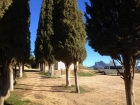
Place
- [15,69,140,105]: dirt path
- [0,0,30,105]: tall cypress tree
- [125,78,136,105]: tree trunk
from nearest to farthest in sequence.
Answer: [125,78,136,105]: tree trunk
[0,0,30,105]: tall cypress tree
[15,69,140,105]: dirt path

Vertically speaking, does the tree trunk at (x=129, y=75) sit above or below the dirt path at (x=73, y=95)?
above

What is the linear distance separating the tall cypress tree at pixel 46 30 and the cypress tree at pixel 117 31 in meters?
25.5

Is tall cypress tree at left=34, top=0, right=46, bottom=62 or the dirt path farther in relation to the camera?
tall cypress tree at left=34, top=0, right=46, bottom=62

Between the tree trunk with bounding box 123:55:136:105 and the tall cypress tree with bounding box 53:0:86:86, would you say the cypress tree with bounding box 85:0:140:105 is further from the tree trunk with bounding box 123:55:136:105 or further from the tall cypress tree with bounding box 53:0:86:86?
the tall cypress tree with bounding box 53:0:86:86

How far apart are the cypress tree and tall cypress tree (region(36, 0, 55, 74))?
25453 mm

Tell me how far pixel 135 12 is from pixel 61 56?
11871mm

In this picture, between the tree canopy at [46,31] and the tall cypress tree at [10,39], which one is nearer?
the tall cypress tree at [10,39]

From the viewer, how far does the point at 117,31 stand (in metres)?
7.30

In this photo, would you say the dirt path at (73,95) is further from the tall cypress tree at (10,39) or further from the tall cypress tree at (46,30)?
the tall cypress tree at (46,30)

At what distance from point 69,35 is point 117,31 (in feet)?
33.7

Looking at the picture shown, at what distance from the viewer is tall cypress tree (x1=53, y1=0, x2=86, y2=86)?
17.0 m

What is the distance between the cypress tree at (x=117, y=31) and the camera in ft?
22.7

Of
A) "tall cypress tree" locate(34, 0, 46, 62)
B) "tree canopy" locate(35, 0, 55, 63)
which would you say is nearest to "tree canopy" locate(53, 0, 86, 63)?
"tree canopy" locate(35, 0, 55, 63)

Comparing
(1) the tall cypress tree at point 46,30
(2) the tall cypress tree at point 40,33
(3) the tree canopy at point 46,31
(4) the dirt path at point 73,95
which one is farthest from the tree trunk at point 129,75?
(2) the tall cypress tree at point 40,33
